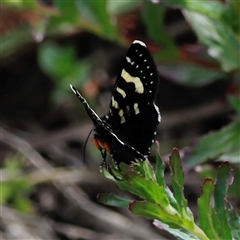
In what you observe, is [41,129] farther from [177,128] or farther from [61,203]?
[177,128]

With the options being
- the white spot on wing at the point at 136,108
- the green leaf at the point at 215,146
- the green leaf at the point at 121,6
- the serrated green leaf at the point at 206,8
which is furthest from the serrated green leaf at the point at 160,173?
the green leaf at the point at 121,6

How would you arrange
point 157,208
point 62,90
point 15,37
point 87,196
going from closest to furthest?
point 157,208, point 87,196, point 15,37, point 62,90

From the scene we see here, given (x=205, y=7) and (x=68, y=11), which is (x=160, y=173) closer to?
(x=205, y=7)

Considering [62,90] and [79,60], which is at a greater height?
[79,60]

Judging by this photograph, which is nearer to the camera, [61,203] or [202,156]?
[202,156]

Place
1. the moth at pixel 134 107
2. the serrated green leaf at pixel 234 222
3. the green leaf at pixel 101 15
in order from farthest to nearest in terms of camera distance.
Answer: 1. the green leaf at pixel 101 15
2. the moth at pixel 134 107
3. the serrated green leaf at pixel 234 222

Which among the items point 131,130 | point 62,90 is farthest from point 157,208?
point 62,90

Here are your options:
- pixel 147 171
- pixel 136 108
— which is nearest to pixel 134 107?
pixel 136 108

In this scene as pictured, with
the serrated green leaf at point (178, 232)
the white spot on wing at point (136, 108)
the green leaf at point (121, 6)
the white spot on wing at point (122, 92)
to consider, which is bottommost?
the serrated green leaf at point (178, 232)

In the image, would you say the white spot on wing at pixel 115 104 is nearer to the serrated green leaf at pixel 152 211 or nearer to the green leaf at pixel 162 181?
the green leaf at pixel 162 181

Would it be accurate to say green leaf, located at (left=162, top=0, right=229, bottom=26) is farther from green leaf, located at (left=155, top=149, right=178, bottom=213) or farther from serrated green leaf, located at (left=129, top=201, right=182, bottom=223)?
serrated green leaf, located at (left=129, top=201, right=182, bottom=223)
